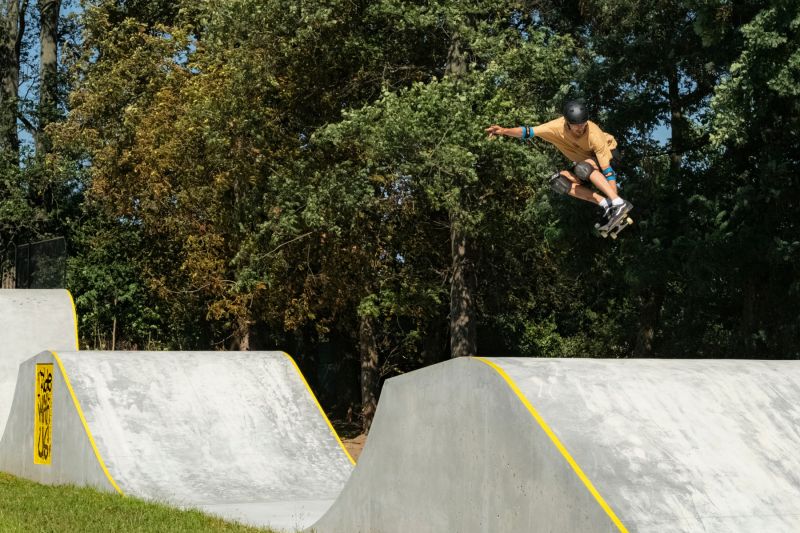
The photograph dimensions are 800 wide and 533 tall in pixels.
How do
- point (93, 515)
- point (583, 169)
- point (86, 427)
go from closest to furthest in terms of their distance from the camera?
1. point (93, 515)
2. point (583, 169)
3. point (86, 427)

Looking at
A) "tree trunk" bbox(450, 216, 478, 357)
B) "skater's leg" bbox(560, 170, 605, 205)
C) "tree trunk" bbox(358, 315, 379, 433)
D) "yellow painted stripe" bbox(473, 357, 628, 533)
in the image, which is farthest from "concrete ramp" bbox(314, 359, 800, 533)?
"tree trunk" bbox(358, 315, 379, 433)

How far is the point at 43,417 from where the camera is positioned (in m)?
12.8

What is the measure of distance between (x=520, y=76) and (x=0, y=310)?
371 inches

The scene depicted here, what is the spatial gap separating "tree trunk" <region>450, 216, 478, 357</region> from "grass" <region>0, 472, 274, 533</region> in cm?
1007

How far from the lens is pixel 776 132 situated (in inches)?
627

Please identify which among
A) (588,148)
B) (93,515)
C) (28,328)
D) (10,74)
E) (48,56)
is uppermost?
(48,56)

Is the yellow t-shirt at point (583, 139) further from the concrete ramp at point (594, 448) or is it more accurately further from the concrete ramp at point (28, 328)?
the concrete ramp at point (28, 328)

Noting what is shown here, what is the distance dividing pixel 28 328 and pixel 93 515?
7.47m

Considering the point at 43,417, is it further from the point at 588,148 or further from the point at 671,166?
the point at 671,166

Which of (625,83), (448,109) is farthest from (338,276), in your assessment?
(625,83)

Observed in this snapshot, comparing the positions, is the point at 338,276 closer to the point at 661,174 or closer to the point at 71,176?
the point at 661,174

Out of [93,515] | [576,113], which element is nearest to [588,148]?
[576,113]

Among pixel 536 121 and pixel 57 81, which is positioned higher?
pixel 57 81

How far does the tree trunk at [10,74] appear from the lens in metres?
29.8
